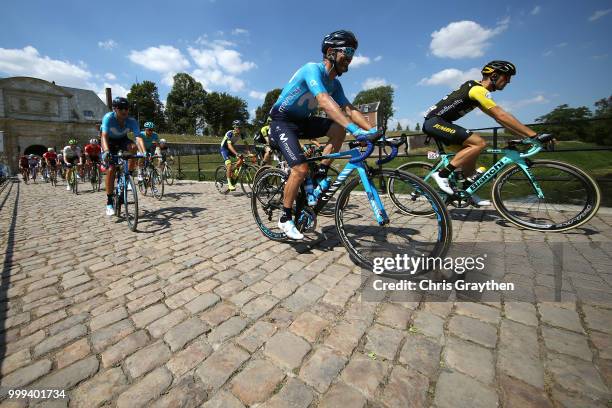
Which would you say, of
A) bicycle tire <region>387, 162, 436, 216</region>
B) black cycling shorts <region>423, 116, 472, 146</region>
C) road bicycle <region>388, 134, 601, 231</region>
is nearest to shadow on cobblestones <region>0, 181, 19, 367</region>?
road bicycle <region>388, 134, 601, 231</region>

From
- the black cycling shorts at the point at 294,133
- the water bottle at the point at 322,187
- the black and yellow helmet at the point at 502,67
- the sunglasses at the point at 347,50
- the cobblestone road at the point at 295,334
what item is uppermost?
the black and yellow helmet at the point at 502,67

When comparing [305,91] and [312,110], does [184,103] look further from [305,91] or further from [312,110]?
[305,91]

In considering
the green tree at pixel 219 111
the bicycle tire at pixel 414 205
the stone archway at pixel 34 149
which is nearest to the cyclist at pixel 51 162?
the bicycle tire at pixel 414 205

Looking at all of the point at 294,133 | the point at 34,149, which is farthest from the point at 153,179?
the point at 34,149

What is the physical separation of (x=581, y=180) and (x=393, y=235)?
2627mm

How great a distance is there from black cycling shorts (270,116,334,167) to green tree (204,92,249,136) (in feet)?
278

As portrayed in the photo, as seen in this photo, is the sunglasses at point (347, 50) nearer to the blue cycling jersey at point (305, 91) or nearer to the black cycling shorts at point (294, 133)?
the blue cycling jersey at point (305, 91)

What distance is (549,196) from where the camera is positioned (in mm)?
4070

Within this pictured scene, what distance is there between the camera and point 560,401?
128cm

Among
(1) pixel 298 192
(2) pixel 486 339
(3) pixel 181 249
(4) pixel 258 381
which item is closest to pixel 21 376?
(4) pixel 258 381

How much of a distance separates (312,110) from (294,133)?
386mm

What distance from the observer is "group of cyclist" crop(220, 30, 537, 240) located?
2863 millimetres

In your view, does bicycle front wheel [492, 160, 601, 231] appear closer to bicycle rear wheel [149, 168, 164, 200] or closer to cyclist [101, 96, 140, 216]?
cyclist [101, 96, 140, 216]

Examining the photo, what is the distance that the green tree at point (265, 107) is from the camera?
90.6 m
